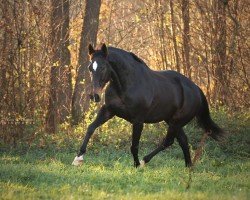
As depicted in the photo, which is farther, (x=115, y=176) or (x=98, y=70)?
(x=98, y=70)

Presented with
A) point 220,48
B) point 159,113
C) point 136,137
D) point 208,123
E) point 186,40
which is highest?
point 186,40

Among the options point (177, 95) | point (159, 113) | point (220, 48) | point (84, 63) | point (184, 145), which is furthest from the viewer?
point (220, 48)

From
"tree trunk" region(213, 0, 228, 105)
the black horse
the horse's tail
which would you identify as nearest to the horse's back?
the black horse

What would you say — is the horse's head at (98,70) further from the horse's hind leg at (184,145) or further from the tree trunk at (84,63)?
the tree trunk at (84,63)

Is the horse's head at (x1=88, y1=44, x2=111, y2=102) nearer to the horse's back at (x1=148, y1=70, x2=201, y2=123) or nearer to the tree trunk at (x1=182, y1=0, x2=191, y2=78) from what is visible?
the horse's back at (x1=148, y1=70, x2=201, y2=123)

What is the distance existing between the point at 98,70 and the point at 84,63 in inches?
261

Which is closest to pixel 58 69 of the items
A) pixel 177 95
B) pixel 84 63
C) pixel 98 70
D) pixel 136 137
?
pixel 84 63

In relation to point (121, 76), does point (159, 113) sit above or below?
below

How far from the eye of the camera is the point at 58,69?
46.2 ft

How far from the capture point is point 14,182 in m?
7.40

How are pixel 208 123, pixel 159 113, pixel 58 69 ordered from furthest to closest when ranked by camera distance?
1. pixel 58 69
2. pixel 208 123
3. pixel 159 113

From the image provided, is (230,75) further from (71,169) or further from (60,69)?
(71,169)

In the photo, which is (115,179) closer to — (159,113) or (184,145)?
(159,113)

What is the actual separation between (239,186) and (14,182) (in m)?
3.64
